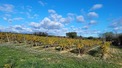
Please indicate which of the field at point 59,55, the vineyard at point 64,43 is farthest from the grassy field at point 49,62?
the vineyard at point 64,43

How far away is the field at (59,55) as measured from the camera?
17000 mm

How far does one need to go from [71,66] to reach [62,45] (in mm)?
18796

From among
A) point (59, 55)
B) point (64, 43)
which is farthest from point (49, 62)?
point (64, 43)

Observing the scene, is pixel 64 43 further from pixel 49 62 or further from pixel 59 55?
pixel 49 62

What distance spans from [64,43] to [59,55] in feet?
37.3

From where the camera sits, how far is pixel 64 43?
3644 cm

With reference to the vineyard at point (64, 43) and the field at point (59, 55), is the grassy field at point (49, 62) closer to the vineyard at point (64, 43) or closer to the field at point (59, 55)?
the field at point (59, 55)

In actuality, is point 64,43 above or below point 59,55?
above

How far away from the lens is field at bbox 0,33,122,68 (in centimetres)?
1700

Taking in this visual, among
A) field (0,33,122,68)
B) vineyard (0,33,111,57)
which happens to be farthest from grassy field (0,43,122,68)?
vineyard (0,33,111,57)

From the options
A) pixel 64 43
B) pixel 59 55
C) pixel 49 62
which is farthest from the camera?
pixel 64 43

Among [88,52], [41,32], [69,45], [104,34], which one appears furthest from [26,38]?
[104,34]

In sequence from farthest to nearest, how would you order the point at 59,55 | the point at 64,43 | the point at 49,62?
the point at 64,43 → the point at 59,55 → the point at 49,62

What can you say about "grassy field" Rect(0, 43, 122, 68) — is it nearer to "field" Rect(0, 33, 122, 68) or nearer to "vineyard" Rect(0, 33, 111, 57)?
"field" Rect(0, 33, 122, 68)
